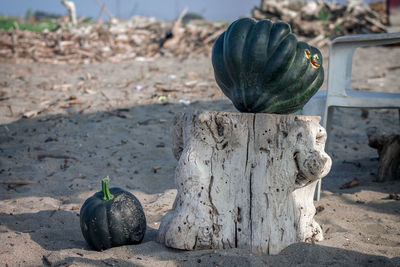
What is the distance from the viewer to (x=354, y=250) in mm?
2340

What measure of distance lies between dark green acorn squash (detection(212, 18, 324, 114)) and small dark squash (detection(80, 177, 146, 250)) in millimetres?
1028

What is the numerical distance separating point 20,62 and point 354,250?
885 centimetres

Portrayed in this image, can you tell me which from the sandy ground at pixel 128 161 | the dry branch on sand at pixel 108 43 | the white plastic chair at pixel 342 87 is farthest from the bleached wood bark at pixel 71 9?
the white plastic chair at pixel 342 87

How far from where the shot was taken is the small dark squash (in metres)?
2.43

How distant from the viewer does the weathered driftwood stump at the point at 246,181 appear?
91.9 inches

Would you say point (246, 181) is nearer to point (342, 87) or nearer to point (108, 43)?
point (342, 87)

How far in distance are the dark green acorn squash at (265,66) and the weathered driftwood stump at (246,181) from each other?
0.20 meters

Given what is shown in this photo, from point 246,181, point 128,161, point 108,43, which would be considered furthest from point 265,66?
point 108,43

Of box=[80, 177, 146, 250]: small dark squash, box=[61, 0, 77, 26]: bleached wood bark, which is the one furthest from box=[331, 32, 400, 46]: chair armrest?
box=[61, 0, 77, 26]: bleached wood bark

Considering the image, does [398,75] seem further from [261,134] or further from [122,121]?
[261,134]

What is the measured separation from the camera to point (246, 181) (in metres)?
2.40

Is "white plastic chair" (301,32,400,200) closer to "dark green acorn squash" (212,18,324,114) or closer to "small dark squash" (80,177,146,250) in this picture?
"dark green acorn squash" (212,18,324,114)

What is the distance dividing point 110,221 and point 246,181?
0.92 meters

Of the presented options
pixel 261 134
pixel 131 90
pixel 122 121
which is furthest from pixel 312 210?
pixel 131 90
